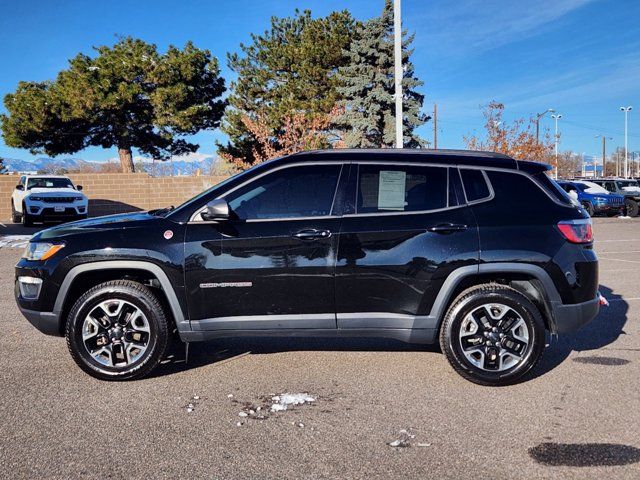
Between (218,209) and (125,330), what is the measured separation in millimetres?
1249

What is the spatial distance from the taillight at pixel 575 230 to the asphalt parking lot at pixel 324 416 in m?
1.10

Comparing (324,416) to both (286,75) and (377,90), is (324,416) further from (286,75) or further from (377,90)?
(286,75)

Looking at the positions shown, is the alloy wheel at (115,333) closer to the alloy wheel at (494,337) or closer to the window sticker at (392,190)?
the window sticker at (392,190)

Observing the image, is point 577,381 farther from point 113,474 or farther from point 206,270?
point 113,474

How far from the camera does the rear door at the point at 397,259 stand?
4375 mm

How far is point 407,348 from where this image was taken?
544 cm

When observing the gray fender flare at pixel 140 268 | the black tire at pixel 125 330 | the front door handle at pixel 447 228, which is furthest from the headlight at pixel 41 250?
the front door handle at pixel 447 228

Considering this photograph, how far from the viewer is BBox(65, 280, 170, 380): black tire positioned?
445 centimetres

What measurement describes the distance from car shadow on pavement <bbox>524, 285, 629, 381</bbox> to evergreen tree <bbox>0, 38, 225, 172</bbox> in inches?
1103

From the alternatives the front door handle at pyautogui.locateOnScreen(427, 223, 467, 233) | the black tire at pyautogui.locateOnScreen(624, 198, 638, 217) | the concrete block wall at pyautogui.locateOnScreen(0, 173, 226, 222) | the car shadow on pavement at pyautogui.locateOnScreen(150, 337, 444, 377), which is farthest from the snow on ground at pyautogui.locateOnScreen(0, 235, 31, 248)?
the black tire at pyautogui.locateOnScreen(624, 198, 638, 217)

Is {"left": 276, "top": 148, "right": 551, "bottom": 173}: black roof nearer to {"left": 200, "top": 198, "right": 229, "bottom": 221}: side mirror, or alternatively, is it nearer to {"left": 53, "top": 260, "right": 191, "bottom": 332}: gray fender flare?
{"left": 200, "top": 198, "right": 229, "bottom": 221}: side mirror

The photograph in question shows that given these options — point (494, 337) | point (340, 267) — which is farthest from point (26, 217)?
point (494, 337)

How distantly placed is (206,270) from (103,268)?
2.67 ft

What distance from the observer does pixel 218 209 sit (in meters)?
4.25
